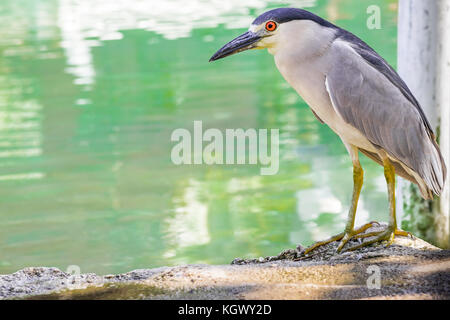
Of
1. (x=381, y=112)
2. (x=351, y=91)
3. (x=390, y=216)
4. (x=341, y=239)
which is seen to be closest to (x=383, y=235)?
(x=390, y=216)

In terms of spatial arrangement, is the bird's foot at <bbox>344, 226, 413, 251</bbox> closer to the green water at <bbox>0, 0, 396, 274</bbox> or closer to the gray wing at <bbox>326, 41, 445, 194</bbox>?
the gray wing at <bbox>326, 41, 445, 194</bbox>

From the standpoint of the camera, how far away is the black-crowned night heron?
4289mm

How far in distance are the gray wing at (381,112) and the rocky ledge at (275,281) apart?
0.55 m

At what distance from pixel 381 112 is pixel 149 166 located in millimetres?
4833

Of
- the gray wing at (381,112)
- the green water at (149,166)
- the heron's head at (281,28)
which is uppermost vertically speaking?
the heron's head at (281,28)

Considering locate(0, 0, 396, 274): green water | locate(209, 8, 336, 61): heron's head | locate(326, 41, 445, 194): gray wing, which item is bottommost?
locate(0, 0, 396, 274): green water

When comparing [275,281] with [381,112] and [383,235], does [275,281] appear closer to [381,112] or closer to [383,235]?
[383,235]

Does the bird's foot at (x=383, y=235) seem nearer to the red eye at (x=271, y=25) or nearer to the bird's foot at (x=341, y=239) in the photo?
the bird's foot at (x=341, y=239)

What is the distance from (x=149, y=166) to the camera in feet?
29.1

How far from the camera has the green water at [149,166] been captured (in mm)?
6988

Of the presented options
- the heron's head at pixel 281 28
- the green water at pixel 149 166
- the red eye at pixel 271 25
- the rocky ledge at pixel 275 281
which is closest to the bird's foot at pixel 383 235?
the rocky ledge at pixel 275 281

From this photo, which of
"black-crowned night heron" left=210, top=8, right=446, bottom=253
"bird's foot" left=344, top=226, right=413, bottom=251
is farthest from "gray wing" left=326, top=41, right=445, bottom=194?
"bird's foot" left=344, top=226, right=413, bottom=251

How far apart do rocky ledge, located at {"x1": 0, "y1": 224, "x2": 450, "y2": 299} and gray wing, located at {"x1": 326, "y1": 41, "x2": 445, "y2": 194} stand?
0.55 metres
